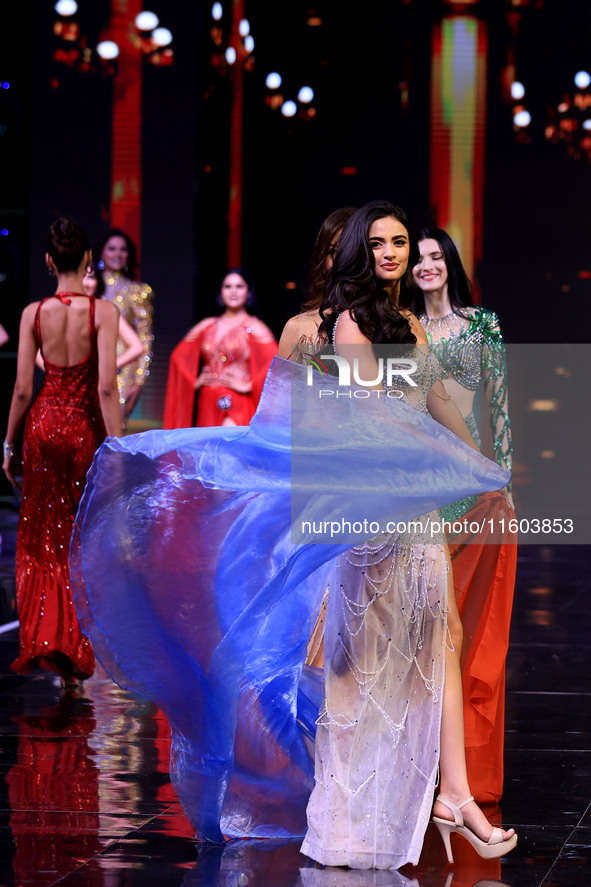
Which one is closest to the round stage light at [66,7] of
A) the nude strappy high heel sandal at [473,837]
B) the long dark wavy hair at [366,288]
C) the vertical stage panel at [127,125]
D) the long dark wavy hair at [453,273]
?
the vertical stage panel at [127,125]

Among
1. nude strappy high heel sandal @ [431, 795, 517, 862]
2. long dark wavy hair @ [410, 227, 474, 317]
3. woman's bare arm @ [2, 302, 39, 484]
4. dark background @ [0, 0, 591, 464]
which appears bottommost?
nude strappy high heel sandal @ [431, 795, 517, 862]

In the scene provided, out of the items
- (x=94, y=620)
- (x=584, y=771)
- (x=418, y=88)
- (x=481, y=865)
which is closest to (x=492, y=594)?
(x=584, y=771)

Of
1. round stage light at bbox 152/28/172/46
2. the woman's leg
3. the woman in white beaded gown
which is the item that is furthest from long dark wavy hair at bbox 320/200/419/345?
round stage light at bbox 152/28/172/46

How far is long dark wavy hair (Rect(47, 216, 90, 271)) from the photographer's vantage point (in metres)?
5.12

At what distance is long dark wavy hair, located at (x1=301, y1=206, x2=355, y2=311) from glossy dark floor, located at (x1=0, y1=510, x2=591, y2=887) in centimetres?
141

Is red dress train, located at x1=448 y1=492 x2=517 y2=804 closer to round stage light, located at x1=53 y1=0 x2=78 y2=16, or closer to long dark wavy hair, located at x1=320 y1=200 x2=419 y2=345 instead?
long dark wavy hair, located at x1=320 y1=200 x2=419 y2=345

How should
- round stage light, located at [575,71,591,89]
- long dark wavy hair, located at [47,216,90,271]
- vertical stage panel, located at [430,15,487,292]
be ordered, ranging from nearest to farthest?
1. long dark wavy hair, located at [47,216,90,271]
2. vertical stage panel, located at [430,15,487,292]
3. round stage light, located at [575,71,591,89]

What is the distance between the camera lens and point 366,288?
3059 mm

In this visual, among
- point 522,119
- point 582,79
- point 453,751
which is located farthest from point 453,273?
point 582,79

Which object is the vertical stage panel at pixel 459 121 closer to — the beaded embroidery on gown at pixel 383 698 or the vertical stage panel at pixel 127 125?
the vertical stage panel at pixel 127 125

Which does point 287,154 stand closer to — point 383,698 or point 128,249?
point 128,249

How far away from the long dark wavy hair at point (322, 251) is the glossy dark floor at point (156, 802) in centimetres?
141

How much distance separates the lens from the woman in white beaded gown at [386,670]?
300 cm

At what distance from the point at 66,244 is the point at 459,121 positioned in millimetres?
6599
